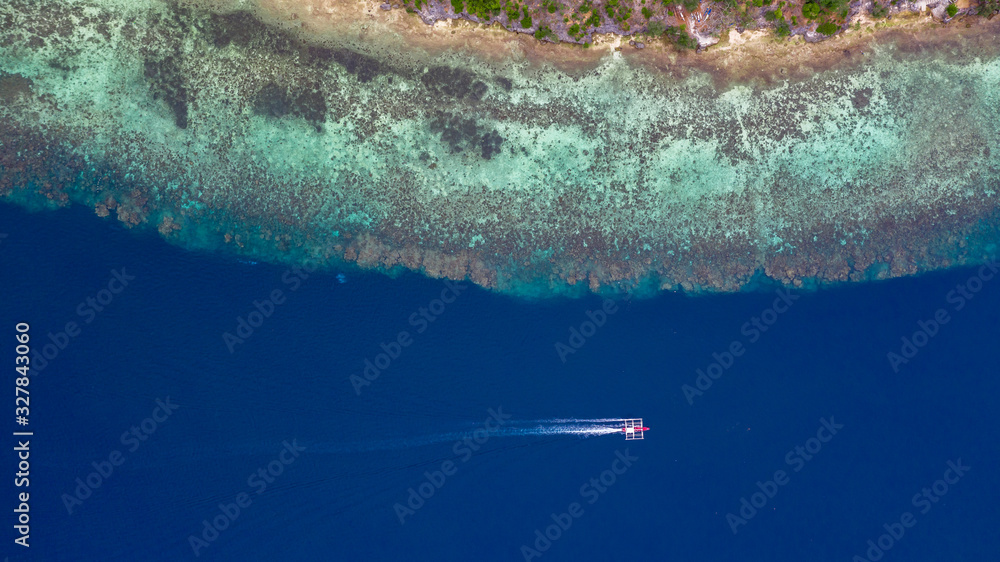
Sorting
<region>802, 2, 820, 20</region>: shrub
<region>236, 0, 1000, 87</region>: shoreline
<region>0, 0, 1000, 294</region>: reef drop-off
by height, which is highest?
<region>802, 2, 820, 20</region>: shrub

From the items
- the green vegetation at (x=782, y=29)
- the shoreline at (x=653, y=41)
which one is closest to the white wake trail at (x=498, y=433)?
the shoreline at (x=653, y=41)

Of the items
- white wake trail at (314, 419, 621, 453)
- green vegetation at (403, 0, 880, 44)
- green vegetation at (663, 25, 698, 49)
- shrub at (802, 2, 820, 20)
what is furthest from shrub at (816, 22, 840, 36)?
white wake trail at (314, 419, 621, 453)

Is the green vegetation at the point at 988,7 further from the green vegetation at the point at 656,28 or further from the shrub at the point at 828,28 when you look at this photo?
the green vegetation at the point at 656,28

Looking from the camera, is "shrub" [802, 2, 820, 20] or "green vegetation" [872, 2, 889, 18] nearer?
"shrub" [802, 2, 820, 20]

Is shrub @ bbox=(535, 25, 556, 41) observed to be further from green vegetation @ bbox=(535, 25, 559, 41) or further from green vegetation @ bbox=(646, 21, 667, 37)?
Answer: green vegetation @ bbox=(646, 21, 667, 37)

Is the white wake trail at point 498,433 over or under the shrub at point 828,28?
under

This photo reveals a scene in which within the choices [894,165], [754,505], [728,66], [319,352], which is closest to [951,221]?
[894,165]

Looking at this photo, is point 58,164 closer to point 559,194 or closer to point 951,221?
point 559,194
